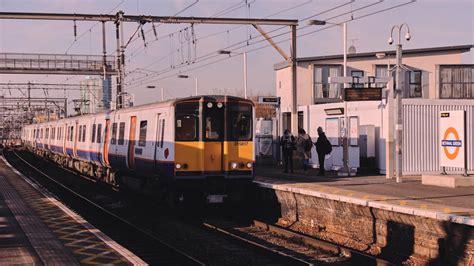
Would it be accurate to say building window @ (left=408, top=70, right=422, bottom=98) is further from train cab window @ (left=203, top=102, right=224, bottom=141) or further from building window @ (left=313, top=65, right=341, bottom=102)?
train cab window @ (left=203, top=102, right=224, bottom=141)

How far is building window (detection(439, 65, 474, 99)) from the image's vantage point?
32.7 m

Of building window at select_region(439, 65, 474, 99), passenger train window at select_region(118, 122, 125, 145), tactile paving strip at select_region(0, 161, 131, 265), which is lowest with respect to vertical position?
tactile paving strip at select_region(0, 161, 131, 265)

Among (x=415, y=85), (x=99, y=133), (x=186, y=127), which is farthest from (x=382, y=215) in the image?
(x=415, y=85)

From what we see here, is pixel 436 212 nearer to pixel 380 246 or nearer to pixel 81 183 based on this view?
pixel 380 246

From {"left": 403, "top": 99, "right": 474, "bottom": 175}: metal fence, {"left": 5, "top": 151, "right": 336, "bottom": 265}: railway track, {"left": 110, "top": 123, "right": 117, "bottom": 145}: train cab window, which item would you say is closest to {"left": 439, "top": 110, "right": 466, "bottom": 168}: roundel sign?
{"left": 403, "top": 99, "right": 474, "bottom": 175}: metal fence

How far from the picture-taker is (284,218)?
54.4ft

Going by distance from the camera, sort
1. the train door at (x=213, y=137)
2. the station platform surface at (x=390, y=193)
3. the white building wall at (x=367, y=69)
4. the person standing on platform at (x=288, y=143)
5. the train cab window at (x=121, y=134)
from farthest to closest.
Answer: the white building wall at (x=367, y=69) → the person standing on platform at (x=288, y=143) → the train cab window at (x=121, y=134) → the train door at (x=213, y=137) → the station platform surface at (x=390, y=193)

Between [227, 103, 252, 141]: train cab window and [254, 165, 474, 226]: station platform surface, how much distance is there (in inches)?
69.3

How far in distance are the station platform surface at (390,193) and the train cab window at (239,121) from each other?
1761 millimetres

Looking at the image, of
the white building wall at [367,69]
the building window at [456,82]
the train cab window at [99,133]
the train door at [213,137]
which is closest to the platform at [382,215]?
the train door at [213,137]

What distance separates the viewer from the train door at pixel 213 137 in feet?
52.3

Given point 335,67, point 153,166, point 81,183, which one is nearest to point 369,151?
point 153,166

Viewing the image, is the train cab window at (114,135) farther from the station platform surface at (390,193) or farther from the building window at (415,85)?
the building window at (415,85)

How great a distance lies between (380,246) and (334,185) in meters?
4.79
